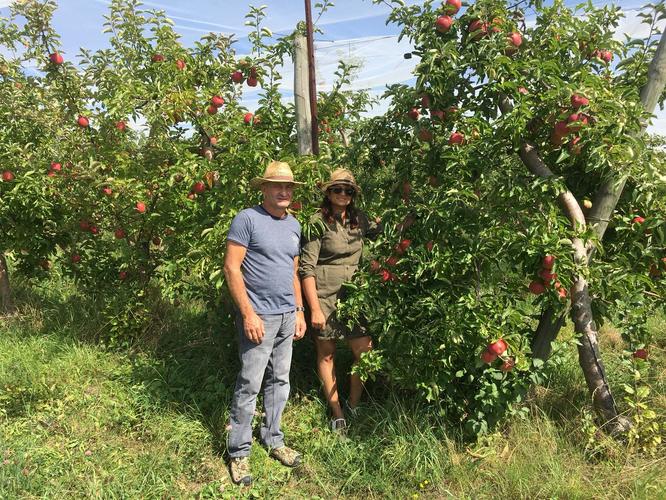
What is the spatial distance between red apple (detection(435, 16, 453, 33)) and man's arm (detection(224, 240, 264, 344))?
146 centimetres

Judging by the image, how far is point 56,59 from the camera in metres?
3.66

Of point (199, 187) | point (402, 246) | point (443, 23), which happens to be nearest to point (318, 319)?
point (402, 246)

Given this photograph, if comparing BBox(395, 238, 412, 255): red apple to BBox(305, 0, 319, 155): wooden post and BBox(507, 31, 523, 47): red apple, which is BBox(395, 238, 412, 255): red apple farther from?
BBox(507, 31, 523, 47): red apple

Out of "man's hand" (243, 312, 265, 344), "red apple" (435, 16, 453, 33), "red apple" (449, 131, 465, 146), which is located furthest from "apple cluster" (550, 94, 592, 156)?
"man's hand" (243, 312, 265, 344)

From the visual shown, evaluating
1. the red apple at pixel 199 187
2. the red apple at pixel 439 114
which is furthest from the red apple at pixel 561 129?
the red apple at pixel 199 187

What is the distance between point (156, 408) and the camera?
2.99m

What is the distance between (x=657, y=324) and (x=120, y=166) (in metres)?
4.50

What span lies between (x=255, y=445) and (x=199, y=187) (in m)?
1.55

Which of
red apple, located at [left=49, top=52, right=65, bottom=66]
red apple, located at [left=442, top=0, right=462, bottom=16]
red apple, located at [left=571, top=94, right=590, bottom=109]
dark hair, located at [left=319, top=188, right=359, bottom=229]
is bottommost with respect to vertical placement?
dark hair, located at [left=319, top=188, right=359, bottom=229]

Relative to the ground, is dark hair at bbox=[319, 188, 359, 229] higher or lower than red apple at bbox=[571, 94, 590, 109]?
lower

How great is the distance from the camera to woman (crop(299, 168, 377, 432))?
2676 millimetres

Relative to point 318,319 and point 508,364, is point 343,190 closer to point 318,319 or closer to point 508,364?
point 318,319

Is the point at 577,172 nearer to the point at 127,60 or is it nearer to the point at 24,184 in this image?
the point at 127,60

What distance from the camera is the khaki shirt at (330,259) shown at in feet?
8.83
